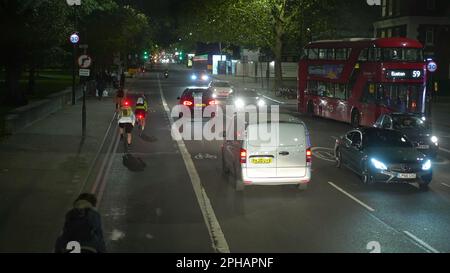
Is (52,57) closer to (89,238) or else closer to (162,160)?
(162,160)

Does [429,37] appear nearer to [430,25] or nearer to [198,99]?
[430,25]

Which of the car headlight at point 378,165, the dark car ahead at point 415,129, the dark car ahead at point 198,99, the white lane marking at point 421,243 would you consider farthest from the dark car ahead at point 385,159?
the dark car ahead at point 198,99

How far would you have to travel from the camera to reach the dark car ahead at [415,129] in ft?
65.9

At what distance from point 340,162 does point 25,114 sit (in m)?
13.8

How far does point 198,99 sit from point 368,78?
9.37m

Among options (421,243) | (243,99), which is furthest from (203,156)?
(243,99)

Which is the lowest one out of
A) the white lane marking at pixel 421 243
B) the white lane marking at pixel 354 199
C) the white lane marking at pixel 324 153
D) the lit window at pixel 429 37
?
the white lane marking at pixel 421 243

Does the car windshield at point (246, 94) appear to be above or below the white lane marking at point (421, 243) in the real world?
above

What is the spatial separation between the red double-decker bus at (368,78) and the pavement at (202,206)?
25.9 ft

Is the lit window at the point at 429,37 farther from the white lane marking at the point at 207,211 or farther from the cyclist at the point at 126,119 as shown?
the cyclist at the point at 126,119

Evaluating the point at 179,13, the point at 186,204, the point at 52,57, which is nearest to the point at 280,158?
the point at 186,204

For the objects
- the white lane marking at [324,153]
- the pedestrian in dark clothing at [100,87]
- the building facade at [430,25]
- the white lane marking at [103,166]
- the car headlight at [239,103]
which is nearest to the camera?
the white lane marking at [103,166]

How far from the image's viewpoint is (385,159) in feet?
50.9
